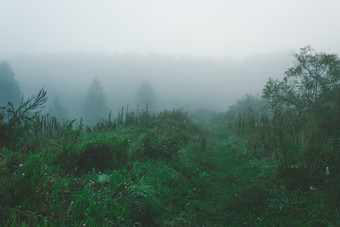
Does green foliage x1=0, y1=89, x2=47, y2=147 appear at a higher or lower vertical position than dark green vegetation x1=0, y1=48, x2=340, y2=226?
higher

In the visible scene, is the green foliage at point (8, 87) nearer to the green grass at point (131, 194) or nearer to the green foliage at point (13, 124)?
the green foliage at point (13, 124)

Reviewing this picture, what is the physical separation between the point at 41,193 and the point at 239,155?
6.38 m

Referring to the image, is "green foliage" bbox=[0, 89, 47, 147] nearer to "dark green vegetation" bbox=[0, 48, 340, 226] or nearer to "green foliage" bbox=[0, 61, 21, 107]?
"dark green vegetation" bbox=[0, 48, 340, 226]

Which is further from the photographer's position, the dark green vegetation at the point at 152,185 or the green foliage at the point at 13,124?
the green foliage at the point at 13,124

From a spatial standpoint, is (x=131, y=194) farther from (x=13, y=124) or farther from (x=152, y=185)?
(x=13, y=124)

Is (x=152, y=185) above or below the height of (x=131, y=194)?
below

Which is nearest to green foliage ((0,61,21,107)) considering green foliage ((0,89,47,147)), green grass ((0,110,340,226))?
green foliage ((0,89,47,147))

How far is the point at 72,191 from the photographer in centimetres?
275

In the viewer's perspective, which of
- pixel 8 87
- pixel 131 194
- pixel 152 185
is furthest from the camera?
pixel 8 87

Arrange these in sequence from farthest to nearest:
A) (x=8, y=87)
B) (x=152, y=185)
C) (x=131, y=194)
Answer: (x=8, y=87), (x=152, y=185), (x=131, y=194)

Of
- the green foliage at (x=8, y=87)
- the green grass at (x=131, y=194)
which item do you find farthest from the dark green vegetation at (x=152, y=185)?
the green foliage at (x=8, y=87)

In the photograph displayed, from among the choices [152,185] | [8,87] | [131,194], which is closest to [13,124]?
[131,194]

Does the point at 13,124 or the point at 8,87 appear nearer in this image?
the point at 13,124

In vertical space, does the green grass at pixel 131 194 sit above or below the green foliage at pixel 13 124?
below
